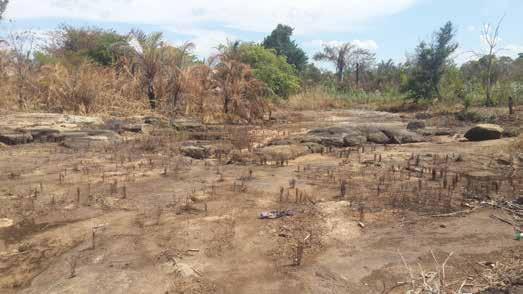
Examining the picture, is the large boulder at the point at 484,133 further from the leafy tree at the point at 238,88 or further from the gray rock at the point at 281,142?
the leafy tree at the point at 238,88

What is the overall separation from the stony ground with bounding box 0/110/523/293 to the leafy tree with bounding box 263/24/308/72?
2487 cm

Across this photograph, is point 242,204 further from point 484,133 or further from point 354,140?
point 484,133

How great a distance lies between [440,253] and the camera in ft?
10.1

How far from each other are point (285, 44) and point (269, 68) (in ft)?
47.2

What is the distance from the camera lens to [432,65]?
18.0 metres

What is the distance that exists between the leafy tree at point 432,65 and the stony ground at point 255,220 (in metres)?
11.4

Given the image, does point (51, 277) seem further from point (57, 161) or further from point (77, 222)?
point (57, 161)

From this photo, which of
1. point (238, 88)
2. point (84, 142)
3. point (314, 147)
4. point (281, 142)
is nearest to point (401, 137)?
point (314, 147)

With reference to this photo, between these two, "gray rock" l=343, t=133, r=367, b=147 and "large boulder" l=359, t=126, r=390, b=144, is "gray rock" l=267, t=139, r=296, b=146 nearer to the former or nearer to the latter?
"gray rock" l=343, t=133, r=367, b=147

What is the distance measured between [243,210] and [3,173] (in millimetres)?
3278

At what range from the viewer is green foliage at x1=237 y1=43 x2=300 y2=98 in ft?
57.2

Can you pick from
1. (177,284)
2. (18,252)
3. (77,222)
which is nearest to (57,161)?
(77,222)

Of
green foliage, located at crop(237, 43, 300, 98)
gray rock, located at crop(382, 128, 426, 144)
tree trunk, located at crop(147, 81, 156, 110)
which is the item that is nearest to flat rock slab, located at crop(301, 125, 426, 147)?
gray rock, located at crop(382, 128, 426, 144)

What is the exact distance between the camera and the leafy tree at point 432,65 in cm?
1780
